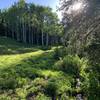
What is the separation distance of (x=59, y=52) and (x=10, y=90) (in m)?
14.6

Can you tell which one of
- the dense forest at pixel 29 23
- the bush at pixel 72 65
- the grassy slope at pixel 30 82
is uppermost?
the dense forest at pixel 29 23

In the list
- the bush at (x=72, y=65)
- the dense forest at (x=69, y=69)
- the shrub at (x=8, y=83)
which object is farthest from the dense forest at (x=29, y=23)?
the shrub at (x=8, y=83)

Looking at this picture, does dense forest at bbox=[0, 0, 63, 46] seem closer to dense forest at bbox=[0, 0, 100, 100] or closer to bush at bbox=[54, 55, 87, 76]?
dense forest at bbox=[0, 0, 100, 100]

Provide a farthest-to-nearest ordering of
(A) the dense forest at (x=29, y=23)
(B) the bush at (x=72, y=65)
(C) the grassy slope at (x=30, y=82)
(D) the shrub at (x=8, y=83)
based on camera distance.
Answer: (A) the dense forest at (x=29, y=23) → (B) the bush at (x=72, y=65) → (D) the shrub at (x=8, y=83) → (C) the grassy slope at (x=30, y=82)

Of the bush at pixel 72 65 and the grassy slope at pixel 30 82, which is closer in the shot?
the grassy slope at pixel 30 82

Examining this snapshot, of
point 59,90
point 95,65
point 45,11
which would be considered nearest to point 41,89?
point 59,90

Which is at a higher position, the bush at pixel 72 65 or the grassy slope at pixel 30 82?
the bush at pixel 72 65

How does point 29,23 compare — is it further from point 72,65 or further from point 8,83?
point 8,83

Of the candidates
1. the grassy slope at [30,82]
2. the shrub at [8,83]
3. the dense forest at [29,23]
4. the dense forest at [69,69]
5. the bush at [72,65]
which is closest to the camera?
the dense forest at [69,69]

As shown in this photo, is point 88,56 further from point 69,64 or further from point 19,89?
point 69,64

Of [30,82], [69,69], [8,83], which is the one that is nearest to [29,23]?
[69,69]

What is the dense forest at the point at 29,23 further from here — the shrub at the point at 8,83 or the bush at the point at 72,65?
the shrub at the point at 8,83

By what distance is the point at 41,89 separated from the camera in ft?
71.6

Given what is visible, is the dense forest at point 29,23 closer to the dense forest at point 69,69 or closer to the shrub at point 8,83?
the dense forest at point 69,69
